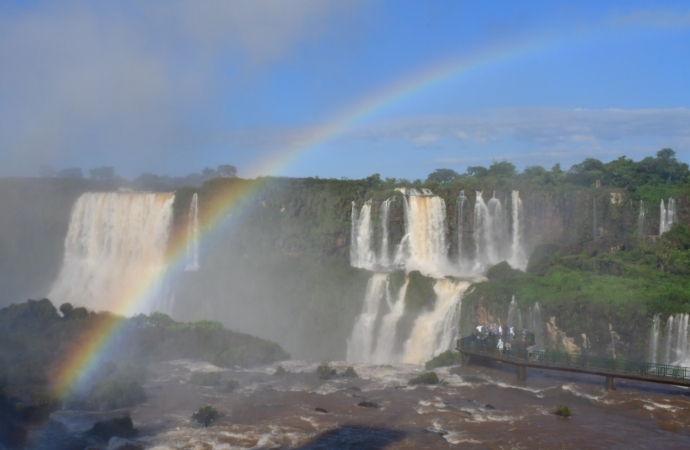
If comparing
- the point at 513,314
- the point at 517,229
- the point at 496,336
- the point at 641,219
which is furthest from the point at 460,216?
the point at 496,336

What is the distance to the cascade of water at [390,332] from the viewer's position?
44250 millimetres

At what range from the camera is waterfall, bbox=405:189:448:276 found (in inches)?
2063

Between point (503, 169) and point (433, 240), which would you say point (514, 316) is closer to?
point (433, 240)

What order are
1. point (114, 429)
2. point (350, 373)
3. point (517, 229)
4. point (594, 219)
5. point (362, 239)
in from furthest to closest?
point (362, 239)
point (517, 229)
point (594, 219)
point (350, 373)
point (114, 429)

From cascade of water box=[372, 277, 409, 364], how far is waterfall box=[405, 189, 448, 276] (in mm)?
6793

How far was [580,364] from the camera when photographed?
101ft

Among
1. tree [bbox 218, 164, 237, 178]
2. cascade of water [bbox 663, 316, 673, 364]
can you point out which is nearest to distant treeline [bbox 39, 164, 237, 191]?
tree [bbox 218, 164, 237, 178]

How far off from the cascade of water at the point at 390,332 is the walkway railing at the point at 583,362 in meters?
9.73

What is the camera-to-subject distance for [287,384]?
109ft

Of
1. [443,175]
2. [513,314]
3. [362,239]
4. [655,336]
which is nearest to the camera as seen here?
[655,336]

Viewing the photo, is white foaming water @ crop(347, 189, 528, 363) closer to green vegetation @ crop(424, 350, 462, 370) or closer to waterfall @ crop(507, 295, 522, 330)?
waterfall @ crop(507, 295, 522, 330)

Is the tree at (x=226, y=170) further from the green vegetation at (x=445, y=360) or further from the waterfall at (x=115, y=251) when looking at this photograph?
the green vegetation at (x=445, y=360)

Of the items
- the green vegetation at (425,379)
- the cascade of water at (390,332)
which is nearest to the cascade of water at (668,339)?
the green vegetation at (425,379)

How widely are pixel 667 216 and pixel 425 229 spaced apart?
53.0 ft
